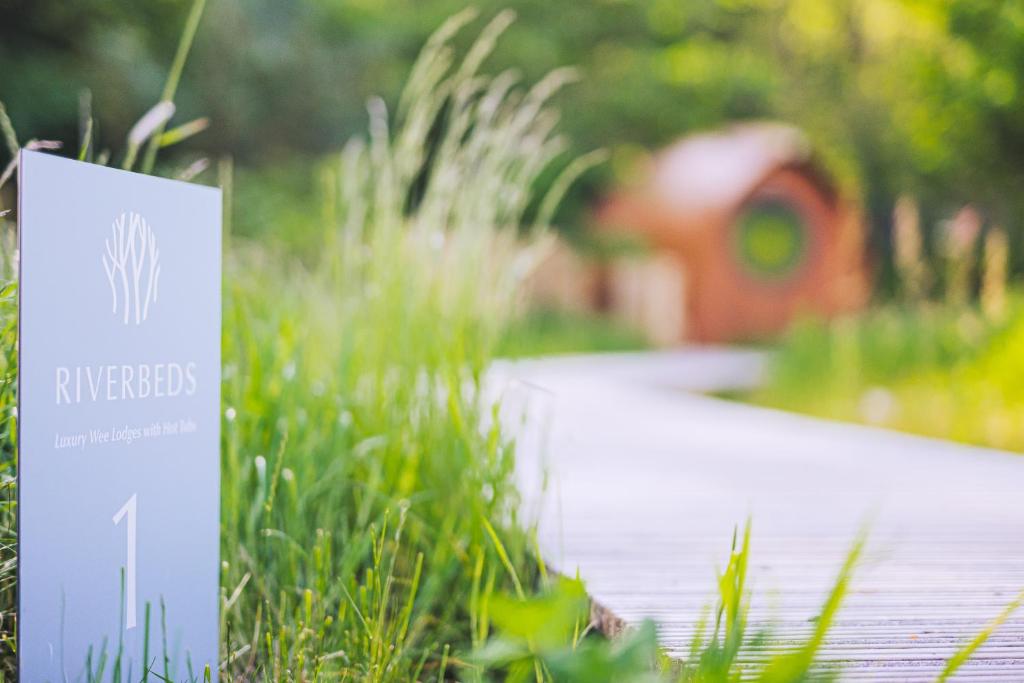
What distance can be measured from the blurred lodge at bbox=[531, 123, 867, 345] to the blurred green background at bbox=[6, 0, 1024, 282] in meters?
0.49

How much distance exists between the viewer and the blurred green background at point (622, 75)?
8.10 meters

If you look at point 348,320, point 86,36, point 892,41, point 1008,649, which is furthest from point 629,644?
point 892,41

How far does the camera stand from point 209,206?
185 cm

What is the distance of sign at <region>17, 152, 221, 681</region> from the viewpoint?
146cm

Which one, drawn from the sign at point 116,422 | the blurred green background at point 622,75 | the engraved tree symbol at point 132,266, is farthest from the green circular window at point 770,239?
the engraved tree symbol at point 132,266

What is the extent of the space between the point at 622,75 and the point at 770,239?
3146 millimetres

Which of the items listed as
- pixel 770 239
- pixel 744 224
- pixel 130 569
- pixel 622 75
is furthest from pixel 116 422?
pixel 770 239

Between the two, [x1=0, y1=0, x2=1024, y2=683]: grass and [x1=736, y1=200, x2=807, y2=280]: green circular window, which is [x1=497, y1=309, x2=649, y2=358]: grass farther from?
[x1=0, y1=0, x2=1024, y2=683]: grass

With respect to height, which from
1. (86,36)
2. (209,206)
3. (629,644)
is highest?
(86,36)

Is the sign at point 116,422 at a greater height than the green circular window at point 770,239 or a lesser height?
lesser

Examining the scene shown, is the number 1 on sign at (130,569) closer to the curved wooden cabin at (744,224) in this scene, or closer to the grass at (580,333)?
the grass at (580,333)

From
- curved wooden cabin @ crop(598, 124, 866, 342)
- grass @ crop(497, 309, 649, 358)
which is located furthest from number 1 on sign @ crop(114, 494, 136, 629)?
curved wooden cabin @ crop(598, 124, 866, 342)

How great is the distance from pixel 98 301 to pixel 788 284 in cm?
1404

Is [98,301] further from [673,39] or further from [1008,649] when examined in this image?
[673,39]
